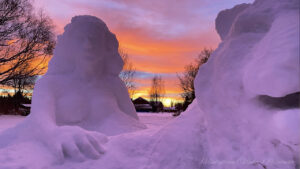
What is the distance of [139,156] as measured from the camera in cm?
237

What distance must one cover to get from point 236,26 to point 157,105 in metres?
29.1

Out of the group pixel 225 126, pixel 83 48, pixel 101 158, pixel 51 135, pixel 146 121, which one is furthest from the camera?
pixel 146 121

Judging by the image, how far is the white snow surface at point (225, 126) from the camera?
1.77 m

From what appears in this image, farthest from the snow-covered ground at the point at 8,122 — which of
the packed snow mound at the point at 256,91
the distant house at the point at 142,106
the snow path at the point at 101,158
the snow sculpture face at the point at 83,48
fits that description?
the distant house at the point at 142,106

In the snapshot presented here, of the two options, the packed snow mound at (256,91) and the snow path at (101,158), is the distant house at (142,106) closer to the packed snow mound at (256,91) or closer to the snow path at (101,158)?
the snow path at (101,158)

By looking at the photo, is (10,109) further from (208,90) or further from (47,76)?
(208,90)

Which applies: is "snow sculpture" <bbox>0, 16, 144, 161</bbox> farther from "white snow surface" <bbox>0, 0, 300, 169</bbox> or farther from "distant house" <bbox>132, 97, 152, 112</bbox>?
"distant house" <bbox>132, 97, 152, 112</bbox>

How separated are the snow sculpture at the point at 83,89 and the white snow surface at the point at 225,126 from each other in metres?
0.05

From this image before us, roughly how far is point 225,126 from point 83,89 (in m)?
2.55

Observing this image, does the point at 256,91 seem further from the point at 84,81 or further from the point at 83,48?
the point at 84,81

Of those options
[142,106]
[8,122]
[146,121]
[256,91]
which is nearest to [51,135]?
[256,91]

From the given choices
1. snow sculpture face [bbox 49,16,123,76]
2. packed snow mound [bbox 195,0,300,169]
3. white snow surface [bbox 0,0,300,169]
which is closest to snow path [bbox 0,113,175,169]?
white snow surface [bbox 0,0,300,169]

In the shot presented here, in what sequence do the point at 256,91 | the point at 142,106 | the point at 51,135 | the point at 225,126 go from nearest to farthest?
the point at 256,91
the point at 225,126
the point at 51,135
the point at 142,106

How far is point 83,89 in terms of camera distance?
3904 mm
